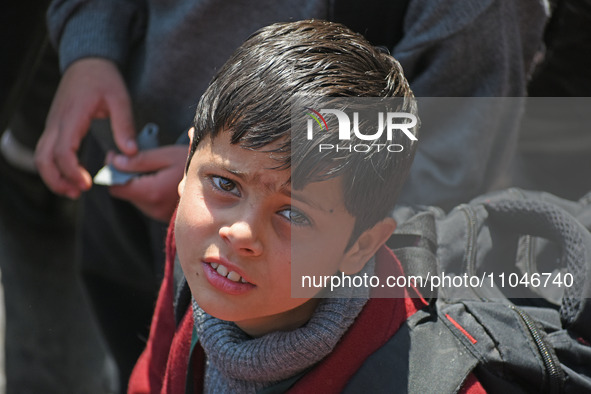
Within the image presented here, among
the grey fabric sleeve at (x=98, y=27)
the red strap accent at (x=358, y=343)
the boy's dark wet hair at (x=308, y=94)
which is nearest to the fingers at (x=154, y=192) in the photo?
the grey fabric sleeve at (x=98, y=27)

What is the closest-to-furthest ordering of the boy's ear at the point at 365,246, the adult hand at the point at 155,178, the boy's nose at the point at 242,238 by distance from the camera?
the boy's nose at the point at 242,238
the boy's ear at the point at 365,246
the adult hand at the point at 155,178

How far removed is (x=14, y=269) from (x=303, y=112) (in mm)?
1693

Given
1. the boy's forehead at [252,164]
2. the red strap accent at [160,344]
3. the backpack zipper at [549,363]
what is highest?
the boy's forehead at [252,164]

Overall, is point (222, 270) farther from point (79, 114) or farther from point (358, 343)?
point (79, 114)

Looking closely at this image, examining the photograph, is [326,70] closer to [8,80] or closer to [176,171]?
[176,171]

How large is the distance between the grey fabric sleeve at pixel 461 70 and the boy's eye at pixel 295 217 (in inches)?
18.8

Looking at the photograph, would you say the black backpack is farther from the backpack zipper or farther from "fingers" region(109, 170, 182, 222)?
"fingers" region(109, 170, 182, 222)

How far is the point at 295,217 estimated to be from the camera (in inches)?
37.2

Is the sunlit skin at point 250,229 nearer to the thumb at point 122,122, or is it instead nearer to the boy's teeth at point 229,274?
the boy's teeth at point 229,274

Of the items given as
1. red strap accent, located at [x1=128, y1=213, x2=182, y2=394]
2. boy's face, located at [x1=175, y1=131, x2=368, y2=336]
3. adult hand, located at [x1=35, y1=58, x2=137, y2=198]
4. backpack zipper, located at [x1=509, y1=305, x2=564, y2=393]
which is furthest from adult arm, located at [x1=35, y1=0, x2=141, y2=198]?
backpack zipper, located at [x1=509, y1=305, x2=564, y2=393]

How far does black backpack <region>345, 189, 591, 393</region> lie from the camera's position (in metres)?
0.97

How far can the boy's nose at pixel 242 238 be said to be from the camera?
2.94 ft

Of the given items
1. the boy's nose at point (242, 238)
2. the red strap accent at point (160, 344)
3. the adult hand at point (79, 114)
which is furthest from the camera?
the adult hand at point (79, 114)

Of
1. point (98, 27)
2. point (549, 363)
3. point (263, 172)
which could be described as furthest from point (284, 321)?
point (98, 27)
